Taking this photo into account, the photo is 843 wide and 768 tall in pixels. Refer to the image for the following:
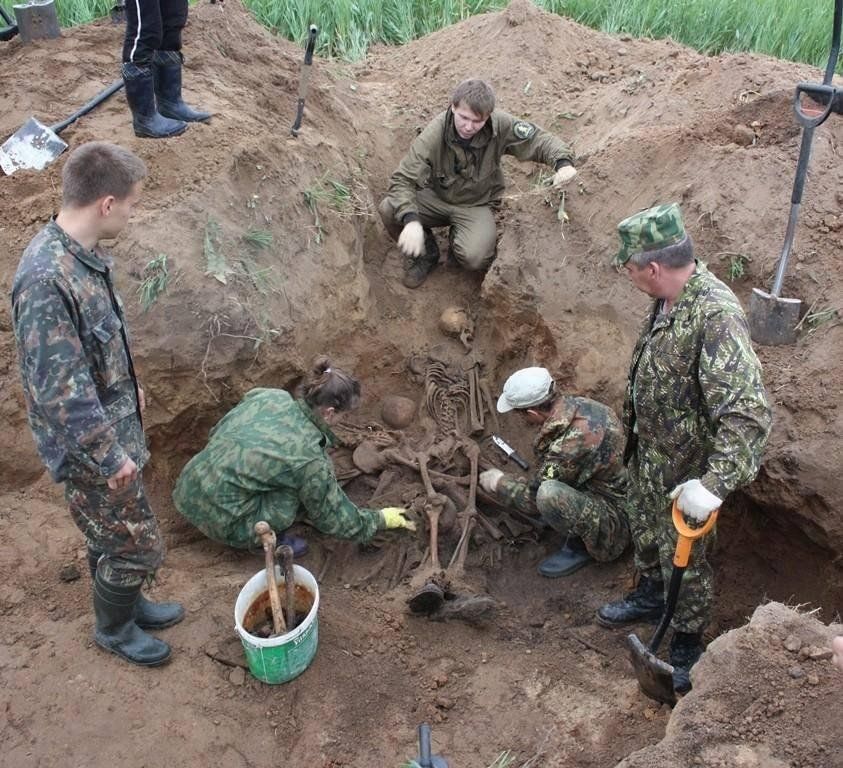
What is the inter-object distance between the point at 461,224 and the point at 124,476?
3.84 meters

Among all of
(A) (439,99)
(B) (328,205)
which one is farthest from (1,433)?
(A) (439,99)

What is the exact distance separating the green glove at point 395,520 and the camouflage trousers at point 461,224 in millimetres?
2328

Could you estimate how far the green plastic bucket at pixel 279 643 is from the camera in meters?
3.50

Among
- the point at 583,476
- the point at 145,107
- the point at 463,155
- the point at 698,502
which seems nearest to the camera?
the point at 698,502

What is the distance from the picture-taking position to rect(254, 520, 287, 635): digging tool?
11.6 ft

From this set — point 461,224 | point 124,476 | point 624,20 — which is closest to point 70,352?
point 124,476

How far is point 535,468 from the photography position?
5.38m

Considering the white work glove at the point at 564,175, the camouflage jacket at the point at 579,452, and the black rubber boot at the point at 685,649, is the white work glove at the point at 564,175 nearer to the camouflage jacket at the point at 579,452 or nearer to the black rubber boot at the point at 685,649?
the camouflage jacket at the point at 579,452

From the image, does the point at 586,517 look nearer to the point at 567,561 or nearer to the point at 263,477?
the point at 567,561

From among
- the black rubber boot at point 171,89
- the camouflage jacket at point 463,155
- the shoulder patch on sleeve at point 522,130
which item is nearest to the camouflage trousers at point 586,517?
the camouflage jacket at point 463,155

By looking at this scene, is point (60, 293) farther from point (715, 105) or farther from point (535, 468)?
point (715, 105)

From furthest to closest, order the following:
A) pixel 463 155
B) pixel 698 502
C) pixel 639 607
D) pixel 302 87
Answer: pixel 463 155 < pixel 302 87 < pixel 639 607 < pixel 698 502

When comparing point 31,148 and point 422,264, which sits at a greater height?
point 31,148

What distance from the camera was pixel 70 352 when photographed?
9.36 ft
